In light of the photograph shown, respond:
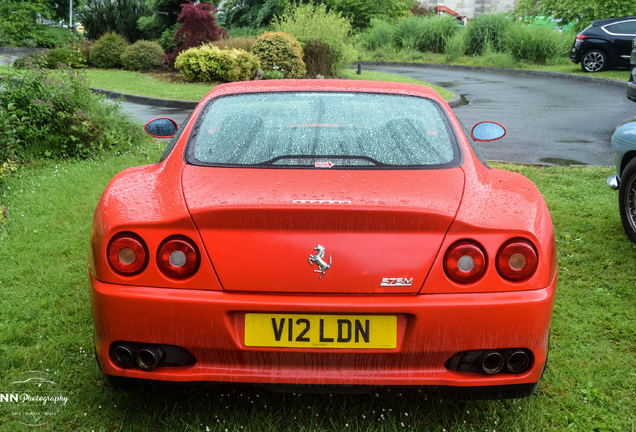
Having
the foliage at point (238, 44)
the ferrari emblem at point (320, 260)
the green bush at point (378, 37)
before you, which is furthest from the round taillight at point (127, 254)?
the green bush at point (378, 37)

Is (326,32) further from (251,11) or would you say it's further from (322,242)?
(322,242)

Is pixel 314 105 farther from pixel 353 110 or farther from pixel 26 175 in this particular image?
pixel 26 175

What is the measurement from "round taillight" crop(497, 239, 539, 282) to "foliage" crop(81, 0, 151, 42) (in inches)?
1240

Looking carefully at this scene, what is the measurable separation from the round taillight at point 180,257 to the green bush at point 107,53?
23714 mm

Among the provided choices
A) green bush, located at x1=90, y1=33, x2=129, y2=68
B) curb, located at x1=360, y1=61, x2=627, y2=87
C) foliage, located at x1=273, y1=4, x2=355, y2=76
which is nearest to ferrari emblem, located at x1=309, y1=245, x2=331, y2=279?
curb, located at x1=360, y1=61, x2=627, y2=87

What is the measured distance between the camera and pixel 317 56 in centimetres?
2002

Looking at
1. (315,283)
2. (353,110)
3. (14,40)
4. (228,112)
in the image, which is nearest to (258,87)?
(228,112)

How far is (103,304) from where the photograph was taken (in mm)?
2365

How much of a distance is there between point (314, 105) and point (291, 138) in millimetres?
373

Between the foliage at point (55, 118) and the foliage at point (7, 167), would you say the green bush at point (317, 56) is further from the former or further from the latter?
the foliage at point (7, 167)

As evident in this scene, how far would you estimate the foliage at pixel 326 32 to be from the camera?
2041cm

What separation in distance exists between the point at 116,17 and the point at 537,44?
775 inches

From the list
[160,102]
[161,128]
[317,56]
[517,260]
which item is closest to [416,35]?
[317,56]

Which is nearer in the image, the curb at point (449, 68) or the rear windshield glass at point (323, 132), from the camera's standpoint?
the rear windshield glass at point (323, 132)
